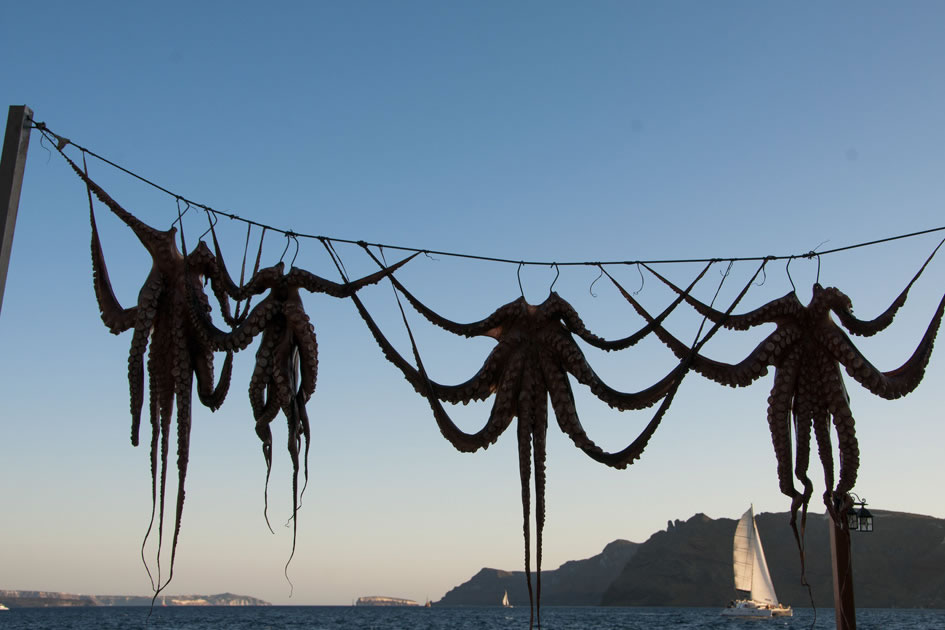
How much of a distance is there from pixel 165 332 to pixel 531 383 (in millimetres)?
3367

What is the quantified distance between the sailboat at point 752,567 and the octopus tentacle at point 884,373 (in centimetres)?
7619

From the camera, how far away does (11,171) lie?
7.09m

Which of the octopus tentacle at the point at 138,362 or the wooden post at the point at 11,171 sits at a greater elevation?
the wooden post at the point at 11,171

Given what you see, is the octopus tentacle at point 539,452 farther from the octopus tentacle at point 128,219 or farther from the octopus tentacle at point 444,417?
the octopus tentacle at point 128,219

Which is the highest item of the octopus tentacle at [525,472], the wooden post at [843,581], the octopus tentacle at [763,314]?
the octopus tentacle at [763,314]

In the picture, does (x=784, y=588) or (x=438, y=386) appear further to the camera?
(x=784, y=588)

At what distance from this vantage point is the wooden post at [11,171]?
6930 mm

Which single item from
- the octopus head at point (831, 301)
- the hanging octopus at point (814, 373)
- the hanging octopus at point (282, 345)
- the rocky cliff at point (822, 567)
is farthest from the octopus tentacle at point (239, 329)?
the rocky cliff at point (822, 567)

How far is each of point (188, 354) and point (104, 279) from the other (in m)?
1.14

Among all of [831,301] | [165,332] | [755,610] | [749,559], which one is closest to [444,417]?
[165,332]

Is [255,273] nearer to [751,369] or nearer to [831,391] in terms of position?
[751,369]

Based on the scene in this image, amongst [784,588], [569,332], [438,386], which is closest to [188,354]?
[438,386]

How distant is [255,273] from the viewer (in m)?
8.01

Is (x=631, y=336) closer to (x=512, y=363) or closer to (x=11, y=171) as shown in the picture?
(x=512, y=363)
